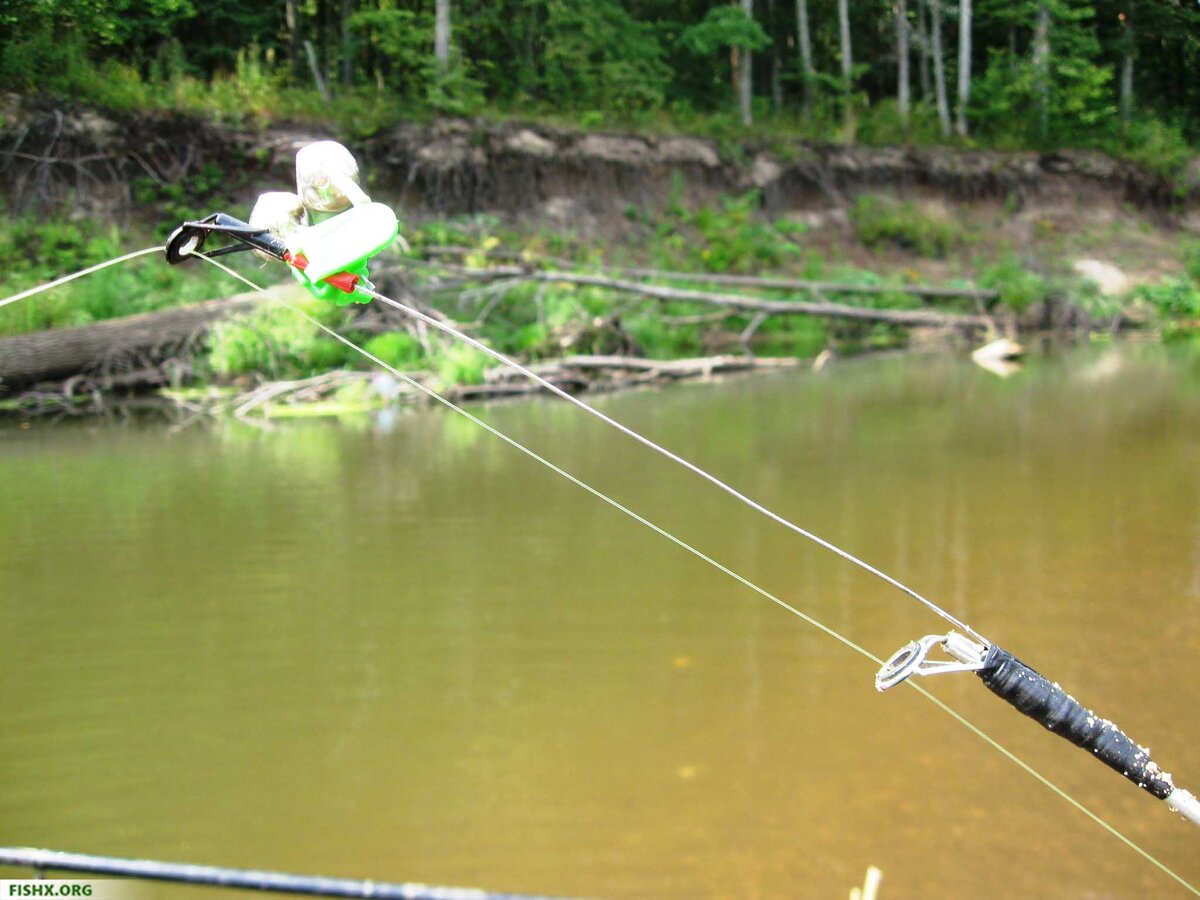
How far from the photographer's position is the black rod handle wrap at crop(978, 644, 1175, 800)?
7.29 ft

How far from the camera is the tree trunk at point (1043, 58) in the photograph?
28.9m

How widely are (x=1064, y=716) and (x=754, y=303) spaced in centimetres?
1781

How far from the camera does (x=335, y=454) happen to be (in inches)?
430

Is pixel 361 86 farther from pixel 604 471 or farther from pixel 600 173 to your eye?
pixel 604 471

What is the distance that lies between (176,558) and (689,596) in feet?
10.1

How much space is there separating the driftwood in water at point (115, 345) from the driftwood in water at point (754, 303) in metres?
4.04

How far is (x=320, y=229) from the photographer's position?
252 cm

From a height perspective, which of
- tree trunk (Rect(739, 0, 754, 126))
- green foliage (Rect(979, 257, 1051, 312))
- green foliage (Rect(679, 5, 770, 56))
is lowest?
green foliage (Rect(979, 257, 1051, 312))

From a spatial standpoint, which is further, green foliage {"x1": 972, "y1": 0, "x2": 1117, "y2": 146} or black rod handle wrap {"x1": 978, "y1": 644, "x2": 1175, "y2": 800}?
green foliage {"x1": 972, "y1": 0, "x2": 1117, "y2": 146}

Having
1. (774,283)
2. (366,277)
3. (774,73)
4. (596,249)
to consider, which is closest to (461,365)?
(774,283)

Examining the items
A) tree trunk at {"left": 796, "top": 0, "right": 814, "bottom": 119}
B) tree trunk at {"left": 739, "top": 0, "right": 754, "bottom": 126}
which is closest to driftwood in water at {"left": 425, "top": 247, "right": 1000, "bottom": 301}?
tree trunk at {"left": 739, "top": 0, "right": 754, "bottom": 126}

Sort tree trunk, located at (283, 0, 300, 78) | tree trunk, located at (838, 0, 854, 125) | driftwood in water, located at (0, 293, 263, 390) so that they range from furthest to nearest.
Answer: tree trunk, located at (838, 0, 854, 125)
tree trunk, located at (283, 0, 300, 78)
driftwood in water, located at (0, 293, 263, 390)

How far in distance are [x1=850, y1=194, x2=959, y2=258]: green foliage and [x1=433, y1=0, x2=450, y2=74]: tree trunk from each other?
10251 mm

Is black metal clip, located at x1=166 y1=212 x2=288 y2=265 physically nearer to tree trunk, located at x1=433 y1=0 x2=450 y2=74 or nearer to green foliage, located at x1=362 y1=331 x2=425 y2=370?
green foliage, located at x1=362 y1=331 x2=425 y2=370
